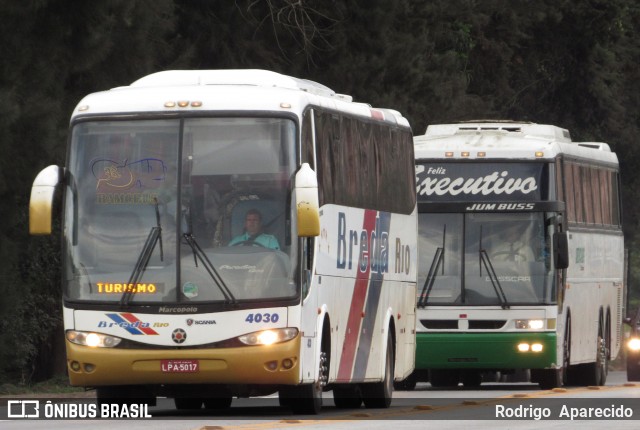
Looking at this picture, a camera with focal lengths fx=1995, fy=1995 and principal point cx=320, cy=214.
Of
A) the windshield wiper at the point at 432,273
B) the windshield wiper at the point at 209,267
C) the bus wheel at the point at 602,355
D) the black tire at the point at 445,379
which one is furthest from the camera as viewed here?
the bus wheel at the point at 602,355

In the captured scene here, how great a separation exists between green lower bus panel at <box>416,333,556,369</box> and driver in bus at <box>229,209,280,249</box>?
10705 mm

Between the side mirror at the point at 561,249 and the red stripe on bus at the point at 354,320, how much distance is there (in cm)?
707

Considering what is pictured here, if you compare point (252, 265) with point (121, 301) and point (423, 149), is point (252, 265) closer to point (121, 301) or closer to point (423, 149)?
point (121, 301)

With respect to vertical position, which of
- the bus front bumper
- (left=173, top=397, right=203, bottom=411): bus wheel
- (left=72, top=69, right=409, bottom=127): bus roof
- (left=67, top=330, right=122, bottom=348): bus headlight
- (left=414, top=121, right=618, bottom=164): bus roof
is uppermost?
(left=414, top=121, right=618, bottom=164): bus roof

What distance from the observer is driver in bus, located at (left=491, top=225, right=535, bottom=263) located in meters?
29.7

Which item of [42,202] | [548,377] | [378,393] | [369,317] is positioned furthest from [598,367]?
[42,202]

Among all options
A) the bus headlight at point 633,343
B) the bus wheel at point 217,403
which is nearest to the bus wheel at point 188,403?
the bus wheel at point 217,403

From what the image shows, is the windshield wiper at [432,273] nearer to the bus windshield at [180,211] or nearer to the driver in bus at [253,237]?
the bus windshield at [180,211]

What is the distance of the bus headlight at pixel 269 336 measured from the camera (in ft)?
63.1

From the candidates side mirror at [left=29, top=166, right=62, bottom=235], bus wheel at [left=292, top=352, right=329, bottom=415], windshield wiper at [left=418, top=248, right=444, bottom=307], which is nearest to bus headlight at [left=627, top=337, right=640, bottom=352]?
windshield wiper at [left=418, top=248, right=444, bottom=307]

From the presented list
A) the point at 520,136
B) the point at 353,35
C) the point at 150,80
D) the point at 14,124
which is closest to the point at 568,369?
the point at 520,136

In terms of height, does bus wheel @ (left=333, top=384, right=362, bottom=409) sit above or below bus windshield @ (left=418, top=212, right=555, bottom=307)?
below

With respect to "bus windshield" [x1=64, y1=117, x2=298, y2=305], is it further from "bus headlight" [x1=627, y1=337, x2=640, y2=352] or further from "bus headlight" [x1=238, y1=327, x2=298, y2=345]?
"bus headlight" [x1=627, y1=337, x2=640, y2=352]

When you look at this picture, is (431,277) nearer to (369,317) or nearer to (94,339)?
(369,317)
